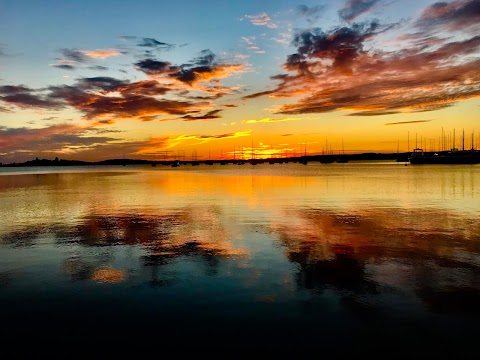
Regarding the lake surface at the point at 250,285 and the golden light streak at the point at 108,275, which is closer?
the lake surface at the point at 250,285

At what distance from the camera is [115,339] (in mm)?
9461

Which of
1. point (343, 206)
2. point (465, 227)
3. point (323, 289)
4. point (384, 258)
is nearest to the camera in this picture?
point (323, 289)

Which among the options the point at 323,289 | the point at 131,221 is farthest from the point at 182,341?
the point at 131,221

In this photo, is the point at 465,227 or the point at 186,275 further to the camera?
the point at 465,227

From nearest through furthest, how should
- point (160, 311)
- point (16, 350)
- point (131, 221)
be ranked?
point (16, 350) → point (160, 311) → point (131, 221)

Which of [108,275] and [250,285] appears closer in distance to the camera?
[250,285]

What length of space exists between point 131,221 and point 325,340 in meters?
21.1

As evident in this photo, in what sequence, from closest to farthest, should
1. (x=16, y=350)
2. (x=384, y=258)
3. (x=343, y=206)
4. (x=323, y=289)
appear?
(x=16, y=350) < (x=323, y=289) < (x=384, y=258) < (x=343, y=206)

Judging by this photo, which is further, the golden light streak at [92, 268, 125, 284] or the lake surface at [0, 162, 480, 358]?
Result: the golden light streak at [92, 268, 125, 284]

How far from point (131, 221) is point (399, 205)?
22900 mm

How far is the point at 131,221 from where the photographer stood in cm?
2816

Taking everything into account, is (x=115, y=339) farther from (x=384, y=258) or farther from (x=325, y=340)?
(x=384, y=258)

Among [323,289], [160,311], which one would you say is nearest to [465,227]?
[323,289]

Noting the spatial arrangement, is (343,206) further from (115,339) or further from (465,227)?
(115,339)
